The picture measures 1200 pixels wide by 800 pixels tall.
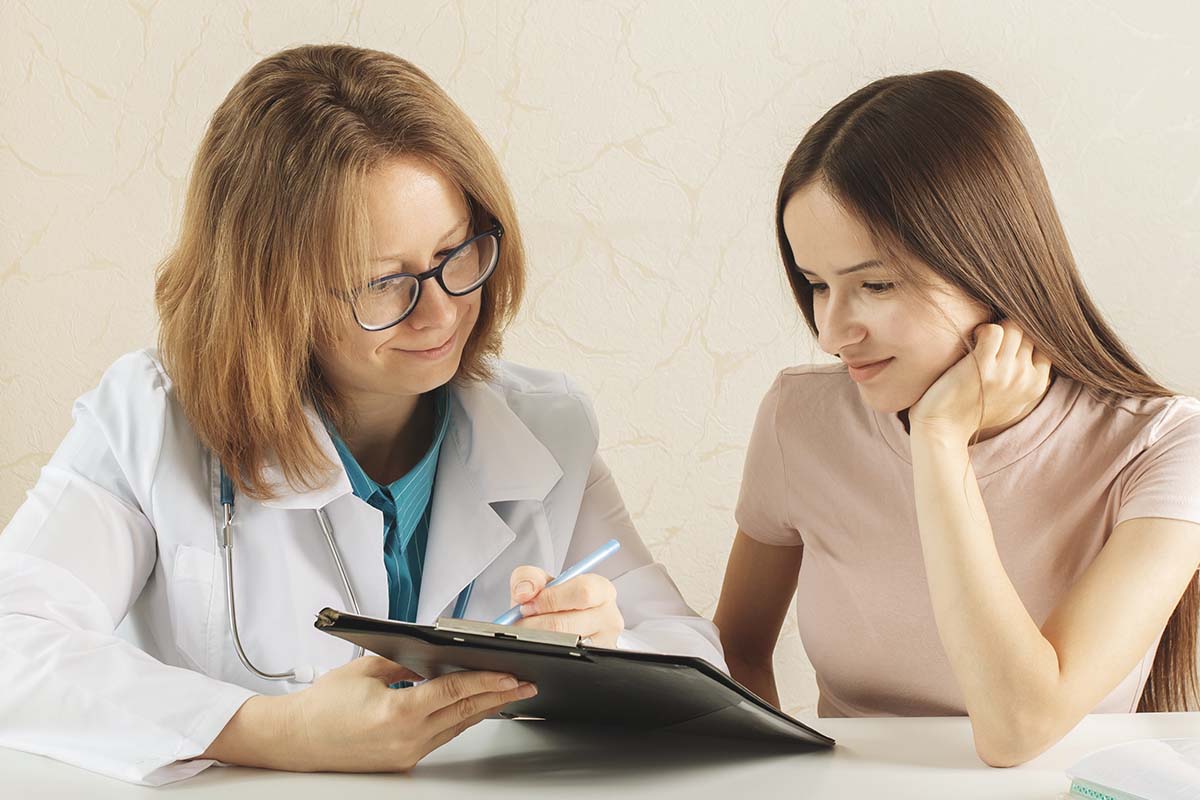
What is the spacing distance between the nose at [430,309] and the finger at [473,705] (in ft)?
1.49

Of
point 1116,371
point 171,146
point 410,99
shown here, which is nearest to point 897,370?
point 1116,371

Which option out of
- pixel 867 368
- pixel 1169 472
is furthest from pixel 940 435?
pixel 1169 472

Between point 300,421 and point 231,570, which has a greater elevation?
point 300,421

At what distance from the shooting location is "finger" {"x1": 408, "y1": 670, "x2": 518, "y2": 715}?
889mm

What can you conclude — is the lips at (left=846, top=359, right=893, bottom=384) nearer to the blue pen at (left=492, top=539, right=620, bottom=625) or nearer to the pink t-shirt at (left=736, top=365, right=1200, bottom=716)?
the pink t-shirt at (left=736, top=365, right=1200, bottom=716)

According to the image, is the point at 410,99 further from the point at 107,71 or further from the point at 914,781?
the point at 107,71

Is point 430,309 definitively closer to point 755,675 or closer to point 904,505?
point 904,505

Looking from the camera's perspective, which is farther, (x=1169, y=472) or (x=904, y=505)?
(x=904, y=505)

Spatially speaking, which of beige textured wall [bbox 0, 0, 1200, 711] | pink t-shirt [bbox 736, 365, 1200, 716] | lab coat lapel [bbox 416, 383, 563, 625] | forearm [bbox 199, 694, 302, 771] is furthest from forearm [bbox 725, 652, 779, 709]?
forearm [bbox 199, 694, 302, 771]

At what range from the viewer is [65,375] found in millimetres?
2125

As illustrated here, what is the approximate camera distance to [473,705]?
3.01ft

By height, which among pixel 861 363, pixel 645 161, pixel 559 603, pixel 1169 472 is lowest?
pixel 559 603

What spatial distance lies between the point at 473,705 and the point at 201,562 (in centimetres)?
46

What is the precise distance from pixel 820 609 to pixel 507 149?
3.36 feet
